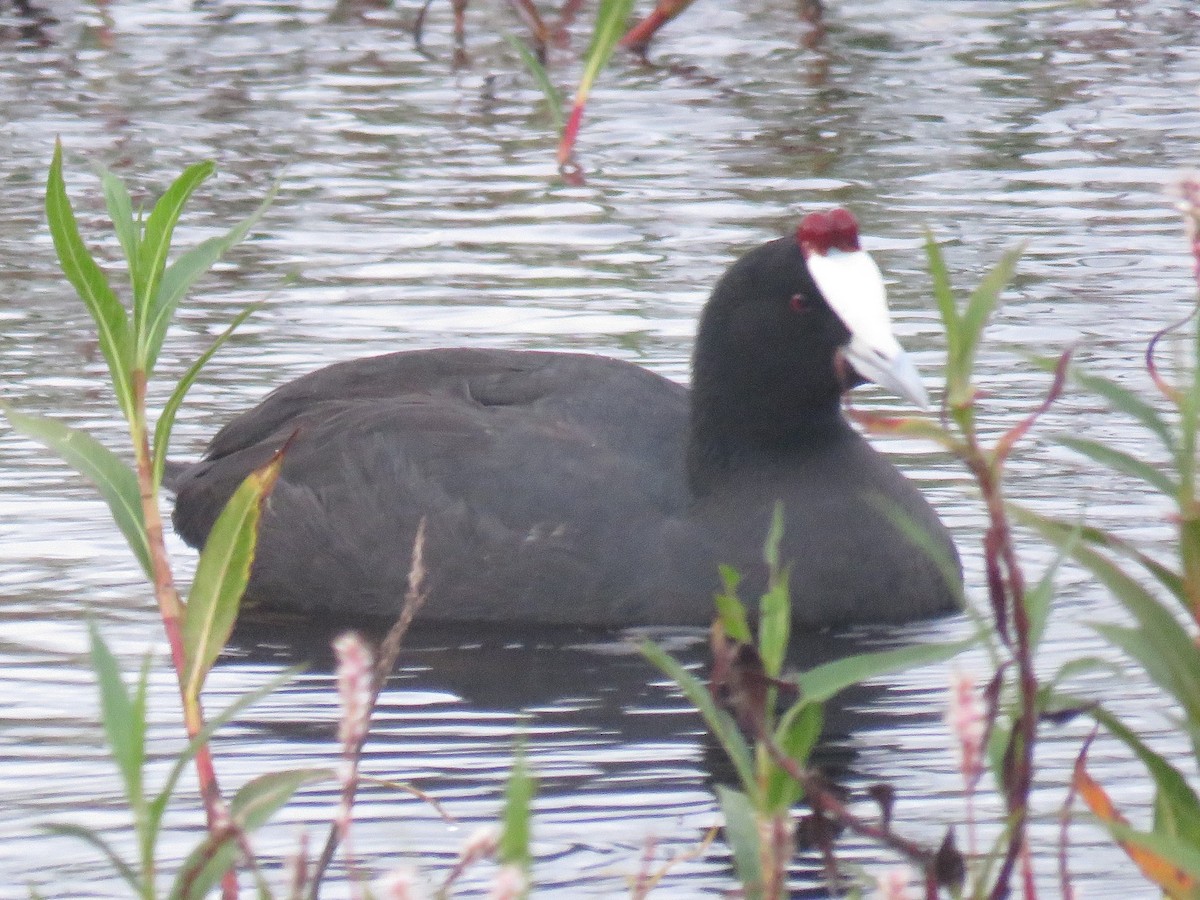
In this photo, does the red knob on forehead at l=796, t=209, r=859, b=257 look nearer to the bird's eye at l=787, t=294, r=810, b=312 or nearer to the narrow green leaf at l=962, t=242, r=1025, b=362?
the bird's eye at l=787, t=294, r=810, b=312

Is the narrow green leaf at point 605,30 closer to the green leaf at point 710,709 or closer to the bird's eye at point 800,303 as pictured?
the bird's eye at point 800,303

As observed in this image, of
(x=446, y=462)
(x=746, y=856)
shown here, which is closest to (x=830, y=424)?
(x=446, y=462)

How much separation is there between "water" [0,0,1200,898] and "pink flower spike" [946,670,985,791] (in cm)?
55

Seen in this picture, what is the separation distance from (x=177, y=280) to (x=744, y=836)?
1074 millimetres

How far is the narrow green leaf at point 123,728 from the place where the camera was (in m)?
2.69

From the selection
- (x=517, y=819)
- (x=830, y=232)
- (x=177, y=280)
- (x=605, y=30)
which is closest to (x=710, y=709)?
(x=517, y=819)

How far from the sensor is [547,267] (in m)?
8.62

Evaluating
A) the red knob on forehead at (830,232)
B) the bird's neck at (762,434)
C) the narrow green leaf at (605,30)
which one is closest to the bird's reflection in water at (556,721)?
the bird's neck at (762,434)

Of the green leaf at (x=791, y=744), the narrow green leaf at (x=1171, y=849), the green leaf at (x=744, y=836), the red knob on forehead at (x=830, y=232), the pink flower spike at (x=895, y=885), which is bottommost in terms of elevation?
the red knob on forehead at (x=830, y=232)

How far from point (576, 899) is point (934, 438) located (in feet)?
4.85

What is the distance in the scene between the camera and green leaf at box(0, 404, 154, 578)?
127 inches

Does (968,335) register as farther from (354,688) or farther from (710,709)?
(354,688)

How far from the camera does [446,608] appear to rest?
5.77 meters

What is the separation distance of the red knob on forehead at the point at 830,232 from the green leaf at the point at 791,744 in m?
2.73
